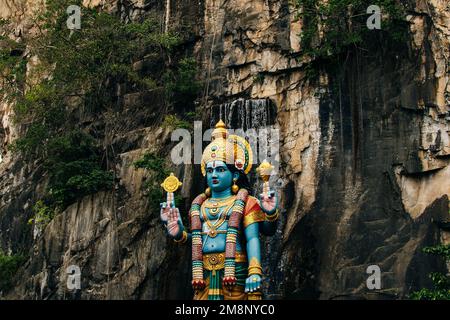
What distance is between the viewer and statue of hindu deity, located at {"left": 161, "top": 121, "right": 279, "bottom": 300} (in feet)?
56.3

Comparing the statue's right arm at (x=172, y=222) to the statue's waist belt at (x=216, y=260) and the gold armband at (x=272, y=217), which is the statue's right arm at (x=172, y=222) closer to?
the statue's waist belt at (x=216, y=260)

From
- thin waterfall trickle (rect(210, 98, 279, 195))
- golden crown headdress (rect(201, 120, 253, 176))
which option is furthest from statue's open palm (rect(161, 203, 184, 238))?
thin waterfall trickle (rect(210, 98, 279, 195))

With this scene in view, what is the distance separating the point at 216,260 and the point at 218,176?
1.69 meters

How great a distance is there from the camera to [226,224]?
17656 mm

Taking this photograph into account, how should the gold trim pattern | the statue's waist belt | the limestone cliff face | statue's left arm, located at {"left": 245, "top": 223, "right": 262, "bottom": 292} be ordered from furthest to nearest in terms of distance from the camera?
the limestone cliff face
the gold trim pattern
the statue's waist belt
statue's left arm, located at {"left": 245, "top": 223, "right": 262, "bottom": 292}

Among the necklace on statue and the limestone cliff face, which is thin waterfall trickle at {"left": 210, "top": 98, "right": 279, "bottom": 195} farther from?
the necklace on statue

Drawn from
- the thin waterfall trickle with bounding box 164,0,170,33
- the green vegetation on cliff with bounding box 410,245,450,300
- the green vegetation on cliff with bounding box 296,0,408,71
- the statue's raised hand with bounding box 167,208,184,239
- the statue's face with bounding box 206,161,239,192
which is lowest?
the green vegetation on cliff with bounding box 410,245,450,300

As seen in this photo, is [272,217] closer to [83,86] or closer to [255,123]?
[255,123]

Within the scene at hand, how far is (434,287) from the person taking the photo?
60.7 ft

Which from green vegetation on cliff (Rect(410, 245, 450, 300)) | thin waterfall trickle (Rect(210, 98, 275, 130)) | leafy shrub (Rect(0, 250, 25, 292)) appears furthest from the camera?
leafy shrub (Rect(0, 250, 25, 292))

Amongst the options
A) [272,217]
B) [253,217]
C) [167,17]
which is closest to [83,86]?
[167,17]

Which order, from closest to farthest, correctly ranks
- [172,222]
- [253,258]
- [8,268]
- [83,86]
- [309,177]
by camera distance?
[253,258]
[172,222]
[309,177]
[8,268]
[83,86]
